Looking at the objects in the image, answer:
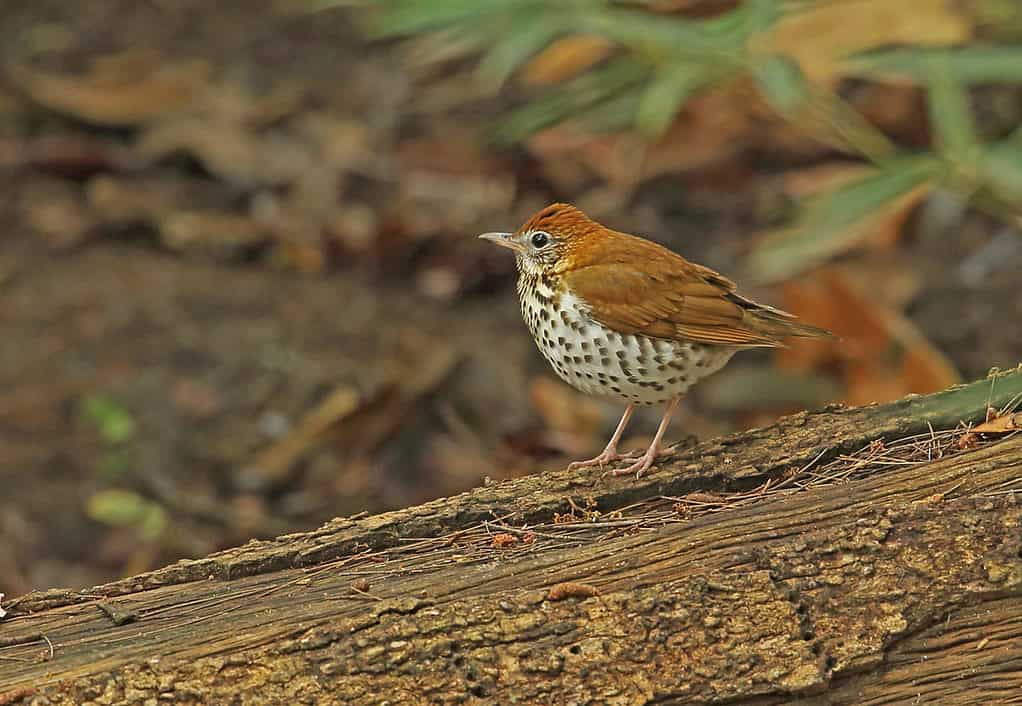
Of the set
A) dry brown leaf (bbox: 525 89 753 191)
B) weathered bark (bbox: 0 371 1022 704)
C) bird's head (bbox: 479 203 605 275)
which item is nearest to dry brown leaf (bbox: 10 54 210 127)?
dry brown leaf (bbox: 525 89 753 191)

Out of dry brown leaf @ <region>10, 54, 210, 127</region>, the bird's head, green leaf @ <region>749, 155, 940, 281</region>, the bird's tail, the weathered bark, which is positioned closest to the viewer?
green leaf @ <region>749, 155, 940, 281</region>

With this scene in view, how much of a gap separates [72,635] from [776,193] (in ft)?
15.8

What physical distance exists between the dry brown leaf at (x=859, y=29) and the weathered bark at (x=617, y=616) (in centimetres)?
169

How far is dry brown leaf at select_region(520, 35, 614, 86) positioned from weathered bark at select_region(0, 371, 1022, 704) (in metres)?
4.37

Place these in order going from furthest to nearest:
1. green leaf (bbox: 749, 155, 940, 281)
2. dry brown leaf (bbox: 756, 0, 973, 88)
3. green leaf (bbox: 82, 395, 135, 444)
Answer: green leaf (bbox: 82, 395, 135, 444) → dry brown leaf (bbox: 756, 0, 973, 88) → green leaf (bbox: 749, 155, 940, 281)

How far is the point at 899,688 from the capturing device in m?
3.20

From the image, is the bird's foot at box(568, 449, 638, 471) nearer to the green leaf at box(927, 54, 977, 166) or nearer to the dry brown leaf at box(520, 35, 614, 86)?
the green leaf at box(927, 54, 977, 166)

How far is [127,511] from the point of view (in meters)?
5.66

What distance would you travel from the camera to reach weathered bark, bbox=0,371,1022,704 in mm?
3143

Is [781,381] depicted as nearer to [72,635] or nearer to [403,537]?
[403,537]

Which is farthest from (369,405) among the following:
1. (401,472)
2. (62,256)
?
(62,256)

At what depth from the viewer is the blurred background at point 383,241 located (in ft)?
17.9

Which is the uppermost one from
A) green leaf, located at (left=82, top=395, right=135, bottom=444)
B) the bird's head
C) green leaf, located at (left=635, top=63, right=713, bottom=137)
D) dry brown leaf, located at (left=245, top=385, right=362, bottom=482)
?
green leaf, located at (left=82, top=395, right=135, bottom=444)

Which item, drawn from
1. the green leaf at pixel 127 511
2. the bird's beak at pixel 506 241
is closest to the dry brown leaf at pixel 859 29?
the bird's beak at pixel 506 241
